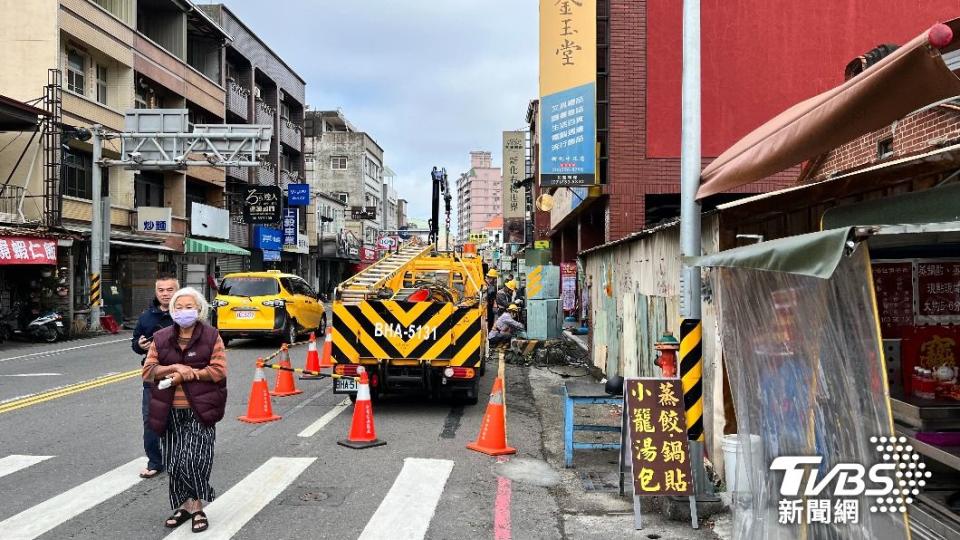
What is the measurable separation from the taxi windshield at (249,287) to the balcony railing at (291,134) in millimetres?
32090

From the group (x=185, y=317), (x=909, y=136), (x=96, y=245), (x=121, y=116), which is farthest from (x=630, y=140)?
(x=121, y=116)

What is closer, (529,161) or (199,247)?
(199,247)

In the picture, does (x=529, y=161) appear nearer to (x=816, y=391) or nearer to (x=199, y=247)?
(x=199, y=247)

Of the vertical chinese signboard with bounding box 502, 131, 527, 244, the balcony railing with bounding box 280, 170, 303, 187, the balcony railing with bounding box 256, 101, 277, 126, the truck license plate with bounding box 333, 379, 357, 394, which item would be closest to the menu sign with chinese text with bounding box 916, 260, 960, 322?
the truck license plate with bounding box 333, 379, 357, 394

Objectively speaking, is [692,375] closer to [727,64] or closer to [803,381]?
[803,381]

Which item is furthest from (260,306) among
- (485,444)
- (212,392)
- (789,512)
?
(789,512)

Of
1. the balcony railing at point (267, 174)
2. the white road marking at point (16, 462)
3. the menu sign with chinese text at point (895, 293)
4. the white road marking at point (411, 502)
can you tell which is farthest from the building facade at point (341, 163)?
the menu sign with chinese text at point (895, 293)

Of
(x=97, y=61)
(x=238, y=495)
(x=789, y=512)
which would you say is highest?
(x=97, y=61)

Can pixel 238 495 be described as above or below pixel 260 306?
below

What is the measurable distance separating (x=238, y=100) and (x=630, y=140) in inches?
1187

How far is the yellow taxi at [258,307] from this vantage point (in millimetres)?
17250

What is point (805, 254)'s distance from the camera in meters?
3.10

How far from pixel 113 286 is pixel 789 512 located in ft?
92.2

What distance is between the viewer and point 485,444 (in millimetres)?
7762
